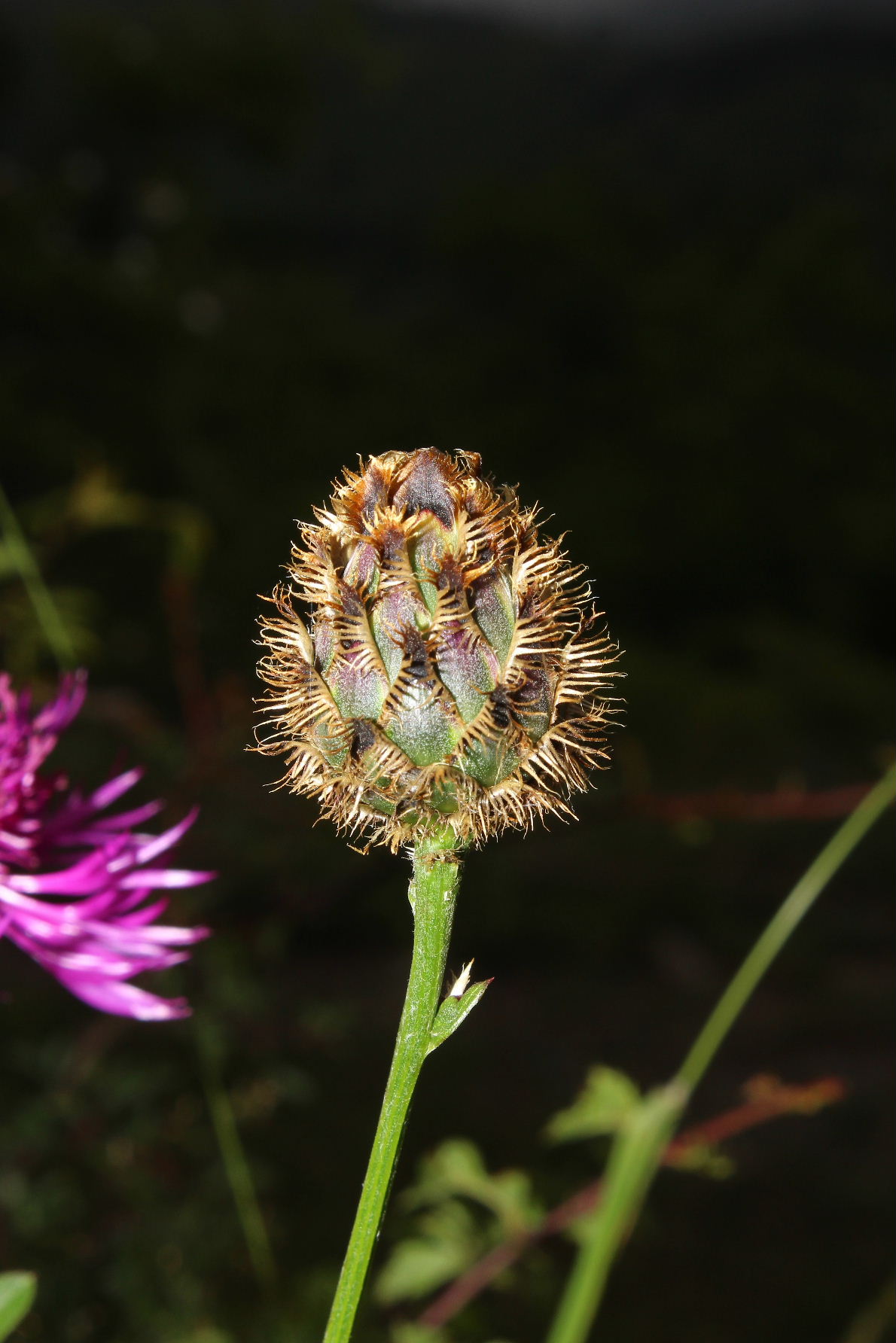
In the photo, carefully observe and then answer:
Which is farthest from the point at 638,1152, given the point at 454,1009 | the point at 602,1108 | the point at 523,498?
the point at 523,498

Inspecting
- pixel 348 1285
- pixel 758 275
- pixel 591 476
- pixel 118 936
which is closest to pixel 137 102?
pixel 591 476

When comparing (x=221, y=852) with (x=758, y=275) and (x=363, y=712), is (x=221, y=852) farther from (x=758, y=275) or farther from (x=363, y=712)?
(x=758, y=275)

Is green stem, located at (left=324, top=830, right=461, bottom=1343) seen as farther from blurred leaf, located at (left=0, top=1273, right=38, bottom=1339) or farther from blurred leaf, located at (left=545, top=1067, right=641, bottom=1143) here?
blurred leaf, located at (left=545, top=1067, right=641, bottom=1143)

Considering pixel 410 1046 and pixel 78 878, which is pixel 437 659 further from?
pixel 78 878

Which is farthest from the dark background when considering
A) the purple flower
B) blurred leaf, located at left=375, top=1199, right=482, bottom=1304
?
the purple flower

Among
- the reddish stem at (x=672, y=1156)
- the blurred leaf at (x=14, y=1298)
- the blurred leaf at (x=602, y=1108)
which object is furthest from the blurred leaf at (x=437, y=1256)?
the blurred leaf at (x=14, y=1298)

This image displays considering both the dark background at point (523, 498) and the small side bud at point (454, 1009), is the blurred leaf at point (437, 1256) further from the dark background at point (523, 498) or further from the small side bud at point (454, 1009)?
the small side bud at point (454, 1009)
